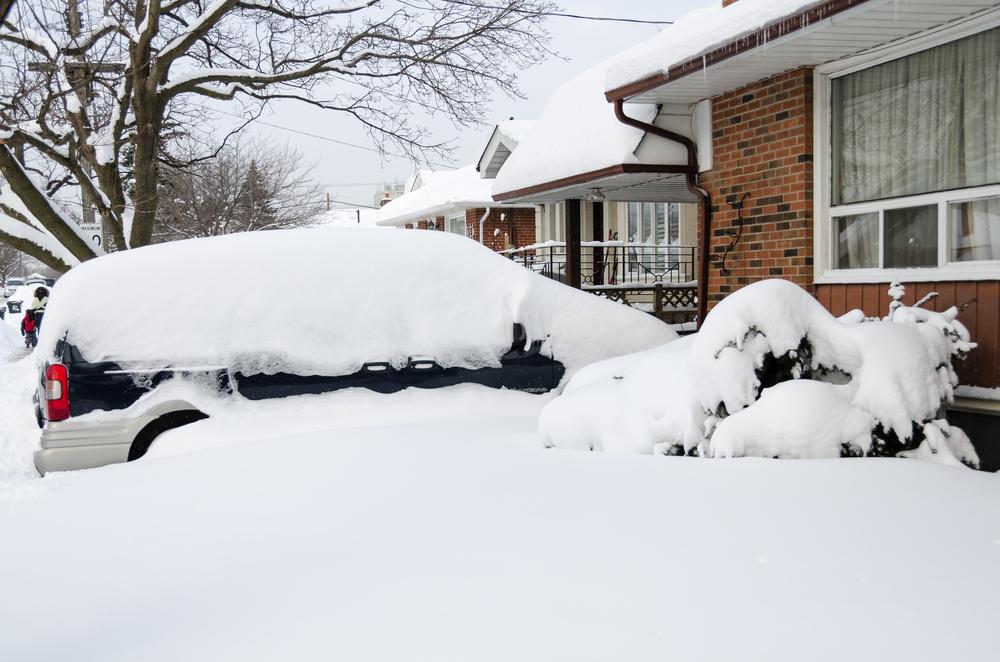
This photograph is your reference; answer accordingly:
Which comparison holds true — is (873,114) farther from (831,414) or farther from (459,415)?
(459,415)

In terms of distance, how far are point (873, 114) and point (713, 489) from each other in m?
3.84

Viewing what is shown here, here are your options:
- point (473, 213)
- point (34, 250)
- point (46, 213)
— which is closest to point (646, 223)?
point (473, 213)

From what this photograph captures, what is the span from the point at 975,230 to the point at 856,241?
37.7 inches

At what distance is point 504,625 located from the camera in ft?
7.02

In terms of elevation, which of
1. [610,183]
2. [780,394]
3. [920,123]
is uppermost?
[610,183]

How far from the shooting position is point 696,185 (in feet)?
24.8

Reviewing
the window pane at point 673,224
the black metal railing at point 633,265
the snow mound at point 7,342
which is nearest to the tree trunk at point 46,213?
the snow mound at point 7,342

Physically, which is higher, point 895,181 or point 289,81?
point 289,81

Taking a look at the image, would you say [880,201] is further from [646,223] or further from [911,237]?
[646,223]

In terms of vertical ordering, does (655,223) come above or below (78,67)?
below

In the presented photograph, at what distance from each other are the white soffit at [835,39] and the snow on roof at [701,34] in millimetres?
158

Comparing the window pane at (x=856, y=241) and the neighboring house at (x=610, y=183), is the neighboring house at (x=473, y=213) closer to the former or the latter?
the neighboring house at (x=610, y=183)

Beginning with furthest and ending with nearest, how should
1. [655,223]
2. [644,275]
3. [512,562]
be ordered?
[655,223] < [644,275] < [512,562]

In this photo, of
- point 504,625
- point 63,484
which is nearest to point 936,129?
point 504,625
